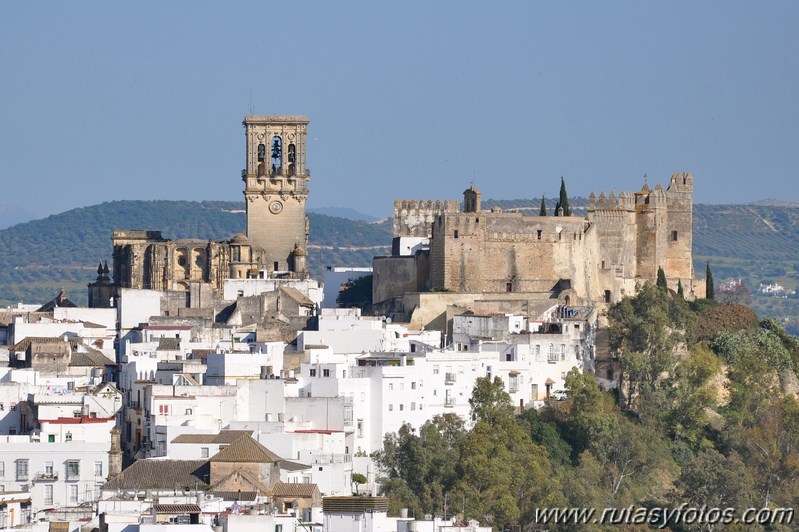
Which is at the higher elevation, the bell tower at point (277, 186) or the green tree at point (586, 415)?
the bell tower at point (277, 186)

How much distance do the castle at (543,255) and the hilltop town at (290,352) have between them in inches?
2.9

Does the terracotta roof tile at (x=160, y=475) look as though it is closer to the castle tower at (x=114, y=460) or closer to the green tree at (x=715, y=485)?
A: the castle tower at (x=114, y=460)

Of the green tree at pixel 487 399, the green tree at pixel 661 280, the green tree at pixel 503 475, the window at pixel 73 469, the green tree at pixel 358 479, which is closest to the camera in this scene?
the window at pixel 73 469

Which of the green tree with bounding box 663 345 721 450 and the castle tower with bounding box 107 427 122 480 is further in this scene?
the green tree with bounding box 663 345 721 450

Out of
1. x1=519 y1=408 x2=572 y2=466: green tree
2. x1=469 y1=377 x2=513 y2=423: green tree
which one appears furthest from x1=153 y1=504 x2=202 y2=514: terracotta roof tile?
x1=519 y1=408 x2=572 y2=466: green tree

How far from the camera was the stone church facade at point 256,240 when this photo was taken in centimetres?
8644

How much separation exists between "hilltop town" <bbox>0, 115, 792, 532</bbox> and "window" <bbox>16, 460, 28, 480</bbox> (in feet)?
0.17

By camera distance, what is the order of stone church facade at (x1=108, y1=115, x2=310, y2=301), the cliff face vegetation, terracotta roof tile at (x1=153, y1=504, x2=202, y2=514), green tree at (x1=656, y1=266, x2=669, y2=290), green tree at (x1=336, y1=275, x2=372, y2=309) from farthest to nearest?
stone church facade at (x1=108, y1=115, x2=310, y2=301) < green tree at (x1=336, y1=275, x2=372, y2=309) < green tree at (x1=656, y1=266, x2=669, y2=290) < the cliff face vegetation < terracotta roof tile at (x1=153, y1=504, x2=202, y2=514)

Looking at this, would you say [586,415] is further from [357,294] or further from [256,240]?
[256,240]

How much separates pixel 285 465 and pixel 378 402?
773 cm

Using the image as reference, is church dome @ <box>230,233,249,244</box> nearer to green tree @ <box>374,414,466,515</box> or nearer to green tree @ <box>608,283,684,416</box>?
green tree @ <box>608,283,684,416</box>

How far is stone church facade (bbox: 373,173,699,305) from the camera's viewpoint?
78.9 metres

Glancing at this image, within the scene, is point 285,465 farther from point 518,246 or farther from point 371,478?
point 518,246

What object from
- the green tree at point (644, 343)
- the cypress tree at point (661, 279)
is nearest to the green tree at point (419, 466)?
the green tree at point (644, 343)
